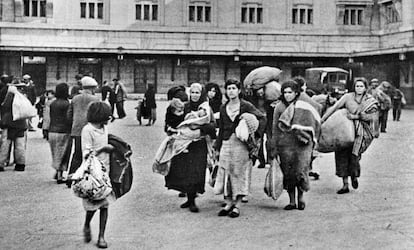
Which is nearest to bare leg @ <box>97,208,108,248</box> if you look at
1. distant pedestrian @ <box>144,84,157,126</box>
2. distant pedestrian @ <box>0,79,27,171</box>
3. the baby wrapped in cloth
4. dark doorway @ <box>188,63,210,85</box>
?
the baby wrapped in cloth

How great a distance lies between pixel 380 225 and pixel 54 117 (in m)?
5.39

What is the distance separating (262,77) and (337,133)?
2320 millimetres

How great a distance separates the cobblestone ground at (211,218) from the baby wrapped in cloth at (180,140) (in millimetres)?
575

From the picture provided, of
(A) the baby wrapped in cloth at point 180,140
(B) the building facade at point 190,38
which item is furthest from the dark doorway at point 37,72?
(A) the baby wrapped in cloth at point 180,140

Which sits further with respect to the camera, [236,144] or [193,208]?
[193,208]

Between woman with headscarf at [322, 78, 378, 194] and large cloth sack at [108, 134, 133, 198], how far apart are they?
384cm

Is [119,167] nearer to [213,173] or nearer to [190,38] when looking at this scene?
[213,173]

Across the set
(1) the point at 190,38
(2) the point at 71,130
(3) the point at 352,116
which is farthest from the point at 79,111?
(1) the point at 190,38

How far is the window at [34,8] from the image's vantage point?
1652 inches

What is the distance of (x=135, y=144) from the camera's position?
51.1ft

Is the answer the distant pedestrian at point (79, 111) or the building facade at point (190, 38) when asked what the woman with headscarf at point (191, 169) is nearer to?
the distant pedestrian at point (79, 111)

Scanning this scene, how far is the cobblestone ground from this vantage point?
606cm

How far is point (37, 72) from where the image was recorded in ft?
132

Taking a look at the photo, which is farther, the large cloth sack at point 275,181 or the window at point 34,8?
the window at point 34,8
